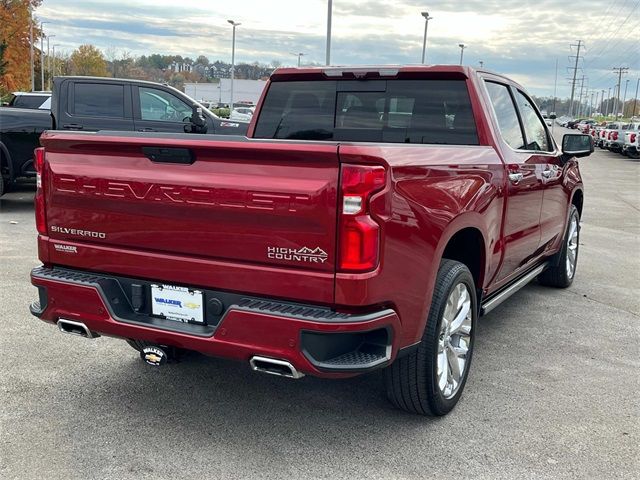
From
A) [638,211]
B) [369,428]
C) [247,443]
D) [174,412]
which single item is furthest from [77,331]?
[638,211]

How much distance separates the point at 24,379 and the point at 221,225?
192 centimetres

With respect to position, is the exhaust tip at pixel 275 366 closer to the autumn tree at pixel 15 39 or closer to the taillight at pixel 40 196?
the taillight at pixel 40 196

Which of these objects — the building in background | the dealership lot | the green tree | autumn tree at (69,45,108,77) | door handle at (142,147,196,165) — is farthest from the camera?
the building in background

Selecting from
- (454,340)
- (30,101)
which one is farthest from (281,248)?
(30,101)

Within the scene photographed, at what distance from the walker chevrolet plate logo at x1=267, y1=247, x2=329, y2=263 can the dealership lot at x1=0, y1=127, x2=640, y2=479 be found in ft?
3.34

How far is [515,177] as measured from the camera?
14.5 ft

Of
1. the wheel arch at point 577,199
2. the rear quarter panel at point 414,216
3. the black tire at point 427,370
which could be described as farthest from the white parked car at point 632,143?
the black tire at point 427,370

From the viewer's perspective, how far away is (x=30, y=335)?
4.79 m

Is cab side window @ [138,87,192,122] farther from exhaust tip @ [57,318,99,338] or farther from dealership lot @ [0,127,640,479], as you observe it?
exhaust tip @ [57,318,99,338]

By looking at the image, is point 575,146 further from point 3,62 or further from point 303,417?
point 3,62

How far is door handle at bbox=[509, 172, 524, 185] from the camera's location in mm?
4332

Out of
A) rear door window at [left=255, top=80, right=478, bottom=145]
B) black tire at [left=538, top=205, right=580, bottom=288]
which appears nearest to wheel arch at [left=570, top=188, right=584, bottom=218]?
black tire at [left=538, top=205, right=580, bottom=288]

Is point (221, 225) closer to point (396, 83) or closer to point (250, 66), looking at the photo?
point (396, 83)

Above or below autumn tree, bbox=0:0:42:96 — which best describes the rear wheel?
below
